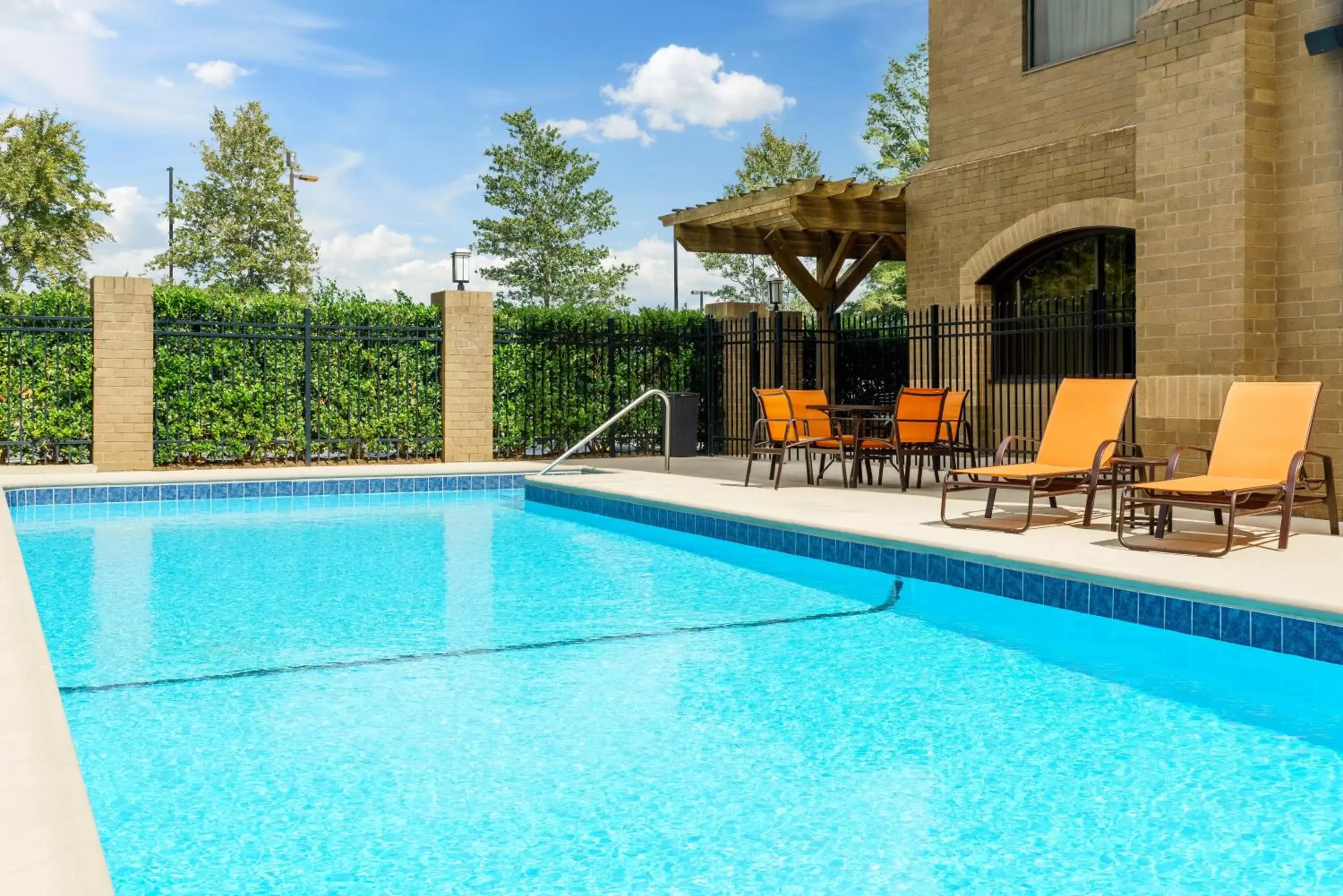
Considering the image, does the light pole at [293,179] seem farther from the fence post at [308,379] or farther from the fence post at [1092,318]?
the fence post at [1092,318]

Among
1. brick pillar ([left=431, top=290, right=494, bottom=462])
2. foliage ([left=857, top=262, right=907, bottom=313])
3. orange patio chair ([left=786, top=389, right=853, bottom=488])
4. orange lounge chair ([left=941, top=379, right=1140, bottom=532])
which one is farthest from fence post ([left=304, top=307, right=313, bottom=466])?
foliage ([left=857, top=262, right=907, bottom=313])

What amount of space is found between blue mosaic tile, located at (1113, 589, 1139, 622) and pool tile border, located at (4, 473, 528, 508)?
7822 millimetres

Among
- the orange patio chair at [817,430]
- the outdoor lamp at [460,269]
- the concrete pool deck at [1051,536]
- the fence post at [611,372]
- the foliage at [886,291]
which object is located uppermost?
the foliage at [886,291]

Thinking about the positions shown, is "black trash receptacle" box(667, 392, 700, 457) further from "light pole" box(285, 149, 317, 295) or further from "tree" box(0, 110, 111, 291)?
"light pole" box(285, 149, 317, 295)

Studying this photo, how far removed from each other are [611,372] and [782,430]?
554 centimetres

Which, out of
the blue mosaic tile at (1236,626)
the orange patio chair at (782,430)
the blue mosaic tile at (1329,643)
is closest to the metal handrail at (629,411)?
the orange patio chair at (782,430)

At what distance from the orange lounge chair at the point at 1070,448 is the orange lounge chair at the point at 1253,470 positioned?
Result: 1.72 ft

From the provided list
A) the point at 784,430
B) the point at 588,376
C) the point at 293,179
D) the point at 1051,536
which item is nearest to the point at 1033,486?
the point at 1051,536

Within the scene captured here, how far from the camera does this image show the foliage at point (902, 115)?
95.6 ft

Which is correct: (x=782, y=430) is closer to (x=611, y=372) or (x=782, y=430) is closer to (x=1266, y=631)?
(x=611, y=372)

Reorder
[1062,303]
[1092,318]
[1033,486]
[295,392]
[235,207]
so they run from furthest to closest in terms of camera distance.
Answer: [235,207]
[295,392]
[1062,303]
[1092,318]
[1033,486]

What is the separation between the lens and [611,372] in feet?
50.5

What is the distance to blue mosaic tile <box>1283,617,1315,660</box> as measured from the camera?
4543mm

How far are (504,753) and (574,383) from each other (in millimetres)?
11836
